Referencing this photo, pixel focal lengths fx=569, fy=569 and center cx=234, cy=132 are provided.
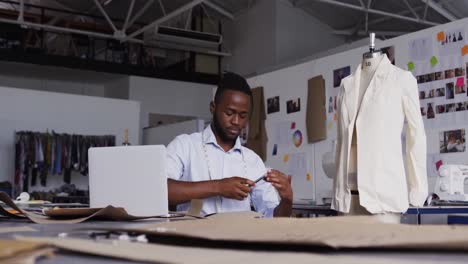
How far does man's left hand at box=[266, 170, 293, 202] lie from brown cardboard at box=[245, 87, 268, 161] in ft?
14.1

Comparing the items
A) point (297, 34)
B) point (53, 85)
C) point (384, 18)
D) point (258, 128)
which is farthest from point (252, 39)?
point (258, 128)

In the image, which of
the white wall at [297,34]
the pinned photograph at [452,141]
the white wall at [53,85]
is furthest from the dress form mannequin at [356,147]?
the white wall at [53,85]

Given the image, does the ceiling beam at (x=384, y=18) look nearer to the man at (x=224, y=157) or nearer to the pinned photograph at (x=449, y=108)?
the pinned photograph at (x=449, y=108)

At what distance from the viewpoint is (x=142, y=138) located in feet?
37.9

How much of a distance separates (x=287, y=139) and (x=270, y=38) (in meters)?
6.20

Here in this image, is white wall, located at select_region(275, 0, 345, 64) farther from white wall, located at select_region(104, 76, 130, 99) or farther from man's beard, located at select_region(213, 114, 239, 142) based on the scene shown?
man's beard, located at select_region(213, 114, 239, 142)

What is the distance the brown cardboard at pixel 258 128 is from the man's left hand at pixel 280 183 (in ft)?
14.1

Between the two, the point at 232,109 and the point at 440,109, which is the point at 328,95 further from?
the point at 232,109

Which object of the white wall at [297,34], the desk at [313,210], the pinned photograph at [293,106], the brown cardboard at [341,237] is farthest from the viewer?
the white wall at [297,34]

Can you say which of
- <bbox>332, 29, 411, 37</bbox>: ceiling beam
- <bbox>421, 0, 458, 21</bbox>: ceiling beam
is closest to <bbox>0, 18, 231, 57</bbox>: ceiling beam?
<bbox>332, 29, 411, 37</bbox>: ceiling beam

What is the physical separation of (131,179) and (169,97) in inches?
433

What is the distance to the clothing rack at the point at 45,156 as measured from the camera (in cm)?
902

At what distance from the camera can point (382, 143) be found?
2627 millimetres

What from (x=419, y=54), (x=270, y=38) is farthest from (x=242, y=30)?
(x=419, y=54)
